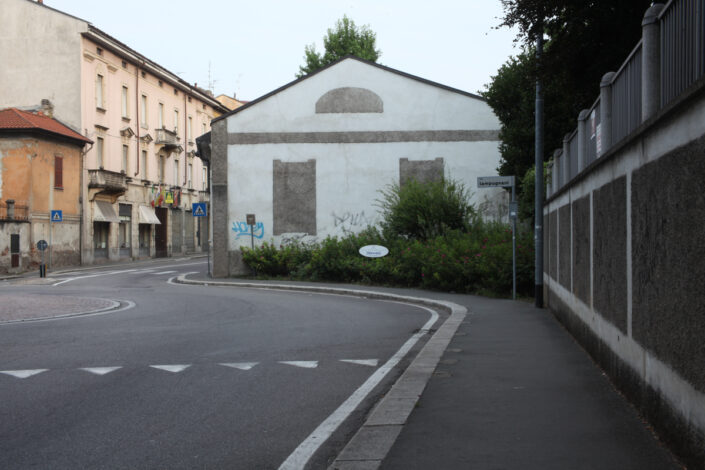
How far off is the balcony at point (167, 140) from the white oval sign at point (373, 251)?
30.5 metres

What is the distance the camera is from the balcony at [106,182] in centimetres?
4331

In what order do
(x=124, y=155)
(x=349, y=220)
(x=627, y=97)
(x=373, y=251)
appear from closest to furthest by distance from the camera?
1. (x=627, y=97)
2. (x=373, y=251)
3. (x=349, y=220)
4. (x=124, y=155)

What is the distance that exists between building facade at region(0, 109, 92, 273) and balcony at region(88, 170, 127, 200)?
1590 mm

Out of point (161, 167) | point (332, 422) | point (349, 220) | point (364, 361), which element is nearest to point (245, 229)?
point (349, 220)

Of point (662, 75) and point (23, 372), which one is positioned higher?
point (662, 75)

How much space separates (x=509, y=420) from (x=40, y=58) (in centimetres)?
4240

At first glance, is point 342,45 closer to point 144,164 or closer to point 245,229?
point 144,164

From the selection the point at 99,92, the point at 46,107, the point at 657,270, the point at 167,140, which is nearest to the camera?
the point at 657,270

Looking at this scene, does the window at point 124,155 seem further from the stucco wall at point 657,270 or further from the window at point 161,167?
the stucco wall at point 657,270

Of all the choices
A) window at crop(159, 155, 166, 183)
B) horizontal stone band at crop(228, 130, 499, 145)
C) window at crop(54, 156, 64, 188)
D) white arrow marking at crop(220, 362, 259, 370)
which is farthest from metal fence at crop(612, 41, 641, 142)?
window at crop(159, 155, 166, 183)

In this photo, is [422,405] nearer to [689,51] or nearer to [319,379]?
[319,379]

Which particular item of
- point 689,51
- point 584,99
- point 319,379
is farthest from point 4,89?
point 689,51

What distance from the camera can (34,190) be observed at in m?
38.6

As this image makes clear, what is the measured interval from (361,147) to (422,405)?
78.8 ft
